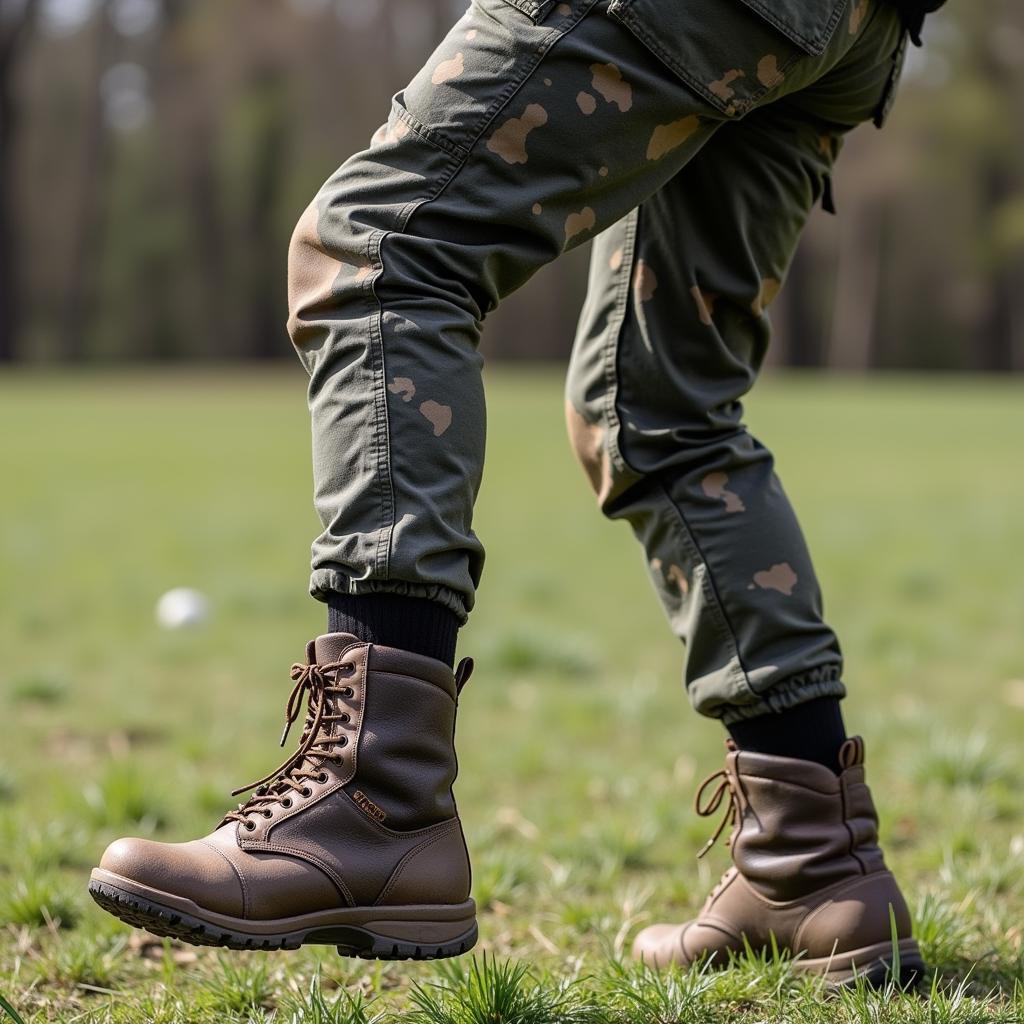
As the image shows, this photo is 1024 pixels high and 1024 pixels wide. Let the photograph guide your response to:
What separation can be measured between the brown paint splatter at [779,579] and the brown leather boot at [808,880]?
225mm

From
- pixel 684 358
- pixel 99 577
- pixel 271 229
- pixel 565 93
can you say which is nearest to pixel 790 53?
pixel 565 93

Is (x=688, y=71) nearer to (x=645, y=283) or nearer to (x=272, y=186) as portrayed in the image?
(x=645, y=283)

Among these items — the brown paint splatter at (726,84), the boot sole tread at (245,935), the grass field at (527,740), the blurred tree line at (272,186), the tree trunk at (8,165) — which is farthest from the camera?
the blurred tree line at (272,186)

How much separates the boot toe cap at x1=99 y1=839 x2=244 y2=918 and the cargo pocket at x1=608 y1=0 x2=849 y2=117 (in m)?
1.02

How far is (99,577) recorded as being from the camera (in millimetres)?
5980

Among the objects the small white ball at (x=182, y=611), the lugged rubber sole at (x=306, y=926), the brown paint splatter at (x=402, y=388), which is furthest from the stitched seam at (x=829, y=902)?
the small white ball at (x=182, y=611)

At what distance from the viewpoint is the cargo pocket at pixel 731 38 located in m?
1.52

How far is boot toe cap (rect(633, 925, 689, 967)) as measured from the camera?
1881 millimetres

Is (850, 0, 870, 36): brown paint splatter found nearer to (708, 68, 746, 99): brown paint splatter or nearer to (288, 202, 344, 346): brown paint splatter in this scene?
(708, 68, 746, 99): brown paint splatter

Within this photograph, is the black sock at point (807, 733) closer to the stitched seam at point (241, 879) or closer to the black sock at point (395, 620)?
the black sock at point (395, 620)

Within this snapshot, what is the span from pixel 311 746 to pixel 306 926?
0.65 ft

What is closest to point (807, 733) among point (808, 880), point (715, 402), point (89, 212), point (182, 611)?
point (808, 880)

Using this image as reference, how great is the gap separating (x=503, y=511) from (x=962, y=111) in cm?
2438

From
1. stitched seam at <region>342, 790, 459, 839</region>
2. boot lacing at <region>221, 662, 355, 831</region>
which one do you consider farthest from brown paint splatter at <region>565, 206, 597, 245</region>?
stitched seam at <region>342, 790, 459, 839</region>
